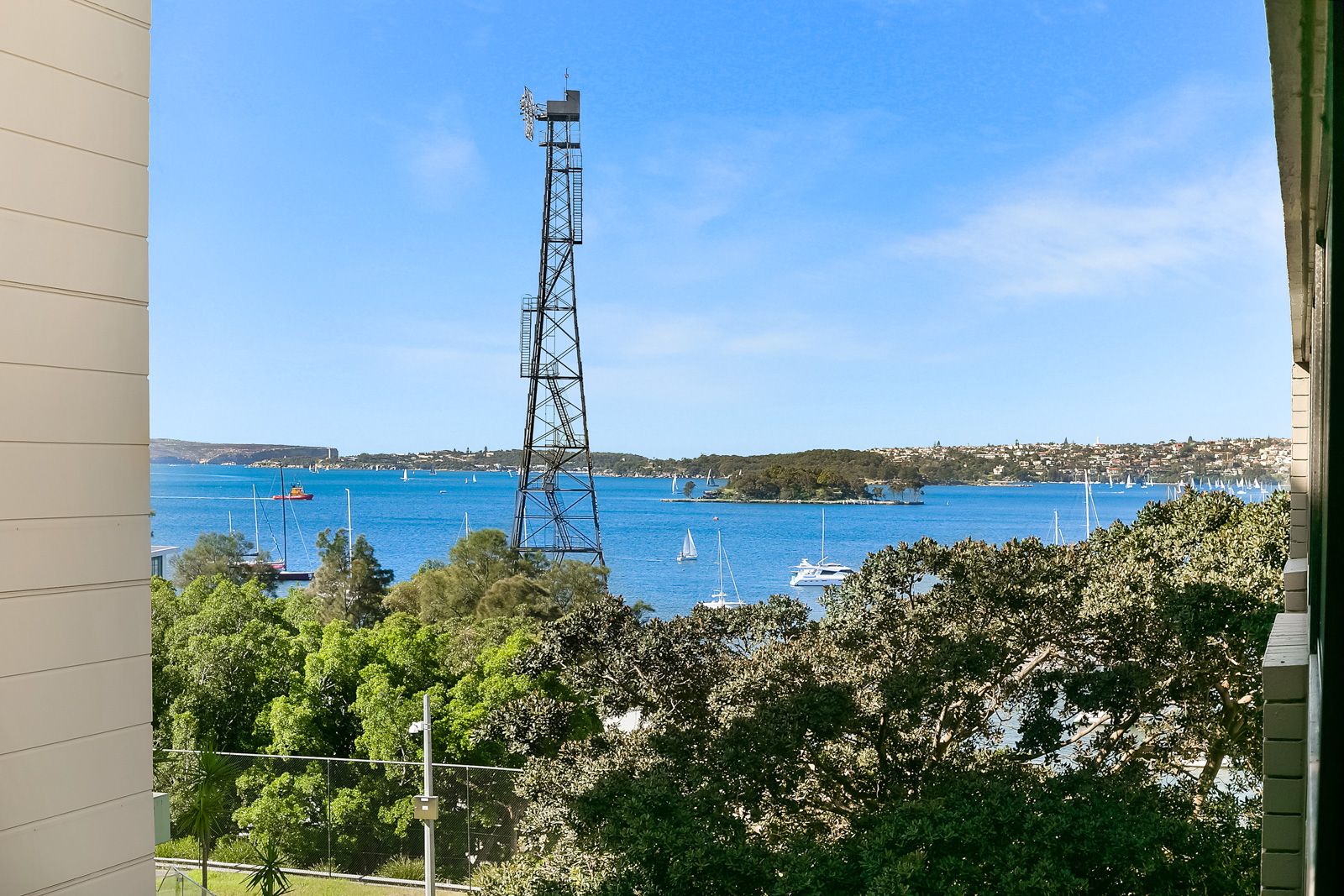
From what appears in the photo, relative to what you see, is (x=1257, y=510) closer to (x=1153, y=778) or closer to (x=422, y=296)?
(x=1153, y=778)

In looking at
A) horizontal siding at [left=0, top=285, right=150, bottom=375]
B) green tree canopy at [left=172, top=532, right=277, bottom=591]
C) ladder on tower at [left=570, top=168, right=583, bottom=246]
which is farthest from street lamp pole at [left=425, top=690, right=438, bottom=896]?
green tree canopy at [left=172, top=532, right=277, bottom=591]

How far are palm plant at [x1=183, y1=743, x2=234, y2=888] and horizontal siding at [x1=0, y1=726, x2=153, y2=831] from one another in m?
8.43

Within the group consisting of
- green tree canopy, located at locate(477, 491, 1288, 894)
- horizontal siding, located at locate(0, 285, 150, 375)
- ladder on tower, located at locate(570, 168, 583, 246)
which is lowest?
green tree canopy, located at locate(477, 491, 1288, 894)

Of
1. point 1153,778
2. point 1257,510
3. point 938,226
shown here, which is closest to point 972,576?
point 1153,778

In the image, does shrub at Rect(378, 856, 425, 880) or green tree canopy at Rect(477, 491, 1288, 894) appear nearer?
green tree canopy at Rect(477, 491, 1288, 894)

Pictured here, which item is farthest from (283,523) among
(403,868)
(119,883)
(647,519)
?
(119,883)

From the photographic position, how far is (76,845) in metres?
1.87

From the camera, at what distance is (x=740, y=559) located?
53781mm

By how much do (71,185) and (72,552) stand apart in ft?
2.33

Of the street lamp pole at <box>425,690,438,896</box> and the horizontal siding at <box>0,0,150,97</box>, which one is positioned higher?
the horizontal siding at <box>0,0,150,97</box>

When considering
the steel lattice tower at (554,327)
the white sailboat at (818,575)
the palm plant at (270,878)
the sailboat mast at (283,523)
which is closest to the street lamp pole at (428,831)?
the palm plant at (270,878)

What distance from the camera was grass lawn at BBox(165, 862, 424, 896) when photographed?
1104cm

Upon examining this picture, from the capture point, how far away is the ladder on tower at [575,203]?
28766 millimetres

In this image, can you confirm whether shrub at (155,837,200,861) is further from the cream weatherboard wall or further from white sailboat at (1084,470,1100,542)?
white sailboat at (1084,470,1100,542)
